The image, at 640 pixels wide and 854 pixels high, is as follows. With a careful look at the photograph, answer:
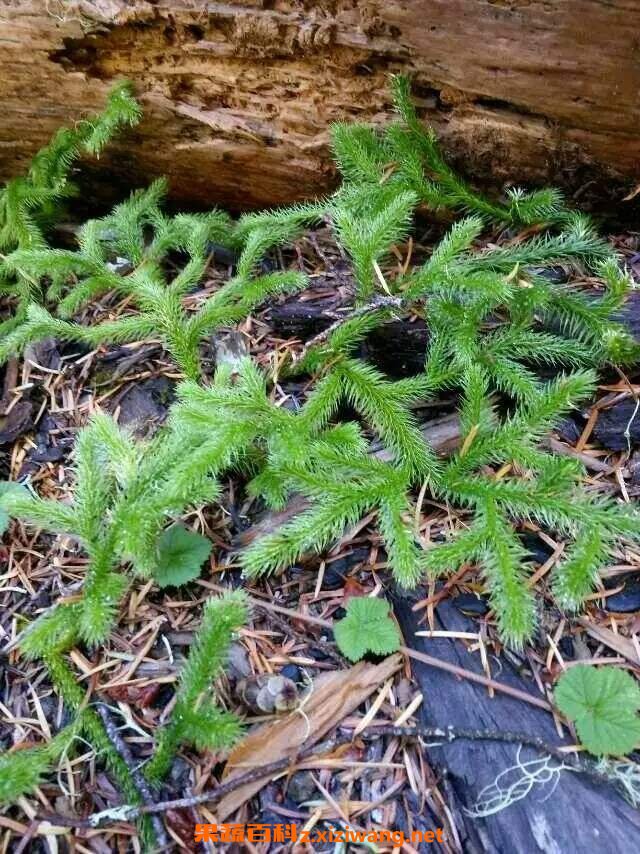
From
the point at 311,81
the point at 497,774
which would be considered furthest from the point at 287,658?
the point at 311,81

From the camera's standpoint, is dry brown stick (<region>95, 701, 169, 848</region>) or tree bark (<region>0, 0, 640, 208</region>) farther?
tree bark (<region>0, 0, 640, 208</region>)

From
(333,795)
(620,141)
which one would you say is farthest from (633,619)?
(620,141)

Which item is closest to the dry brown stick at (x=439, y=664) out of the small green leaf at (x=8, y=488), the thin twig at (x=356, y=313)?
the small green leaf at (x=8, y=488)

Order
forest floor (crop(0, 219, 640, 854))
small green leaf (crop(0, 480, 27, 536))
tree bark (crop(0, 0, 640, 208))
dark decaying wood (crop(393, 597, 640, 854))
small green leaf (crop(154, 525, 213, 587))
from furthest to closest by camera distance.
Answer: tree bark (crop(0, 0, 640, 208)), small green leaf (crop(0, 480, 27, 536)), small green leaf (crop(154, 525, 213, 587)), forest floor (crop(0, 219, 640, 854)), dark decaying wood (crop(393, 597, 640, 854))

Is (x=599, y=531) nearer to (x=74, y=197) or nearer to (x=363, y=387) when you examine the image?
(x=363, y=387)

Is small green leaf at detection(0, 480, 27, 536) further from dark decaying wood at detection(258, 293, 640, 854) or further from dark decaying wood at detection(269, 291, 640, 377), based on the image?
dark decaying wood at detection(258, 293, 640, 854)

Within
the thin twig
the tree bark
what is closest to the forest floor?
the thin twig

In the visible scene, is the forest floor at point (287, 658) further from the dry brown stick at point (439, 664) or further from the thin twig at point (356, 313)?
the thin twig at point (356, 313)
